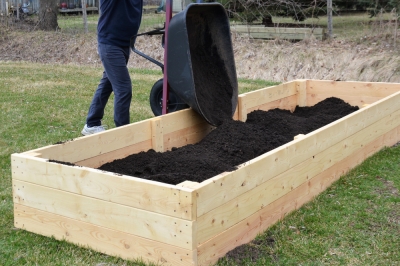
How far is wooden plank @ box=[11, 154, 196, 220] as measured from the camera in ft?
10.5

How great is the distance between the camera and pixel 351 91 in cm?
712

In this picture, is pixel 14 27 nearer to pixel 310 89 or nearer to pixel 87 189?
pixel 310 89

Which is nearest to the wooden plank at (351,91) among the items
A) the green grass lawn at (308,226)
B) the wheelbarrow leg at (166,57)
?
the green grass lawn at (308,226)

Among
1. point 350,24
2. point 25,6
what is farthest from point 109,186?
point 25,6

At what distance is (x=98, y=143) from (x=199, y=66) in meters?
1.80

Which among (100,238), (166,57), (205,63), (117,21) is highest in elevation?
(117,21)

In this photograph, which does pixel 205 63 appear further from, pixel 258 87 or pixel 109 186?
pixel 258 87

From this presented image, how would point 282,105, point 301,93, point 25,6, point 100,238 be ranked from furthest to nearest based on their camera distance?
point 25,6 < point 301,93 < point 282,105 < point 100,238

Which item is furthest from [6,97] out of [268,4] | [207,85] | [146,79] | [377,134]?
[268,4]

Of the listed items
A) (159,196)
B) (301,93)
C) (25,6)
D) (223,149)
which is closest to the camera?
(159,196)

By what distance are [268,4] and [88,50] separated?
187 inches

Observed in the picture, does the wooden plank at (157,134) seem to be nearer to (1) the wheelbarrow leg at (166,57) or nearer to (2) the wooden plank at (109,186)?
(1) the wheelbarrow leg at (166,57)

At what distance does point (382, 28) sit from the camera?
11.9 metres

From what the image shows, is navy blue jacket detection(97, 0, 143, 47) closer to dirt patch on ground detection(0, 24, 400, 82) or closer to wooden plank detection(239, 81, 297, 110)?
wooden plank detection(239, 81, 297, 110)
